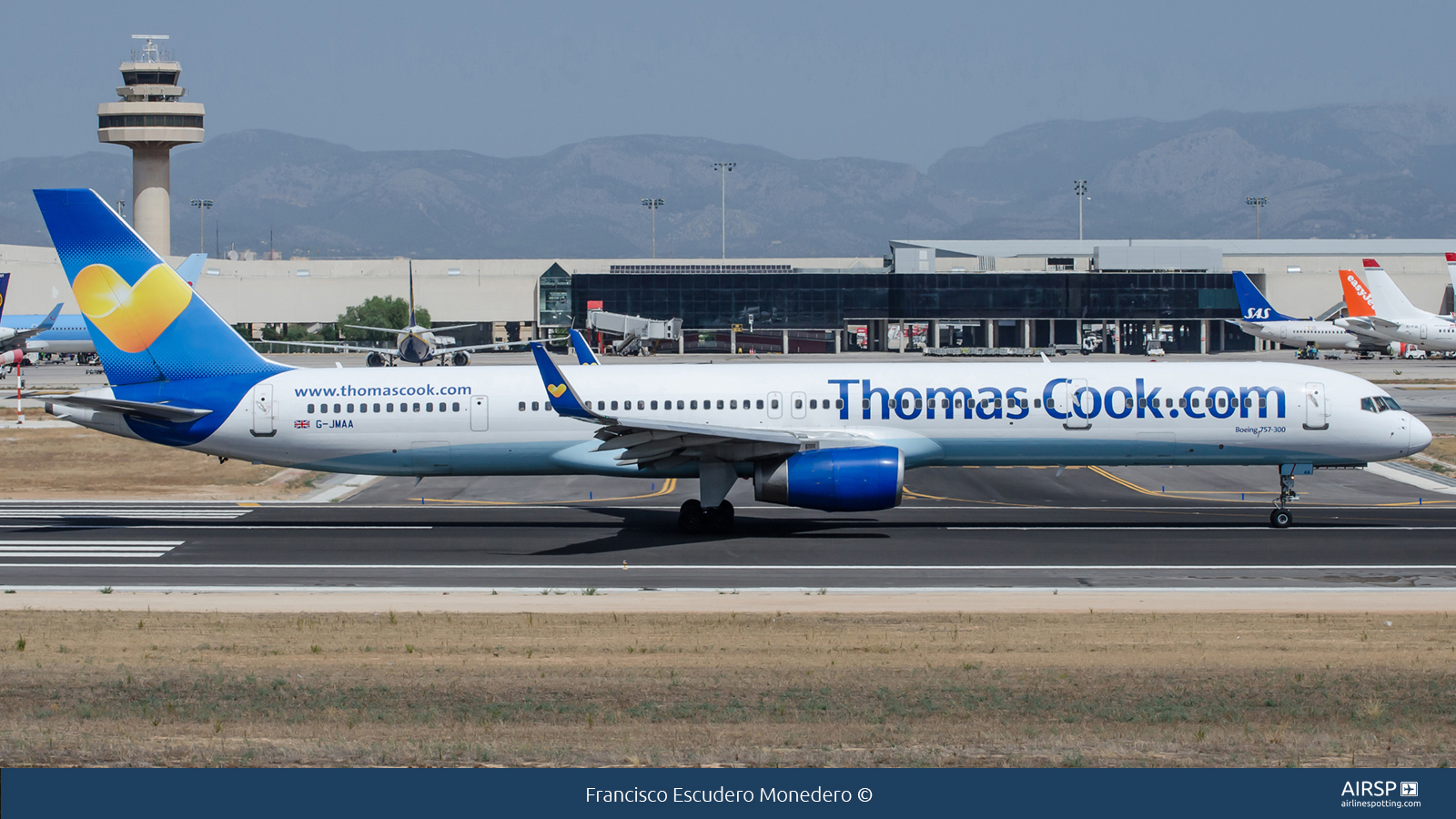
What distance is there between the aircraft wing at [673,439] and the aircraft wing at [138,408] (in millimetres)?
9703

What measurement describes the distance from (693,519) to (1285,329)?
99.0m

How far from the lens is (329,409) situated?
1328 inches

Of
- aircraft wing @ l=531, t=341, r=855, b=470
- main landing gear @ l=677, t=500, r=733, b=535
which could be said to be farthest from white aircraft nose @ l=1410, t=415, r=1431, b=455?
main landing gear @ l=677, t=500, r=733, b=535

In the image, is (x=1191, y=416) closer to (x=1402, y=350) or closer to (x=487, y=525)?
(x=487, y=525)

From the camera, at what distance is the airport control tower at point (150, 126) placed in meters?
161

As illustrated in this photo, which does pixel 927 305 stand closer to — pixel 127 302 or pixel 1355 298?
pixel 1355 298

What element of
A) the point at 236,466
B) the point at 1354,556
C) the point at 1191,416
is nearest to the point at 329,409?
the point at 236,466

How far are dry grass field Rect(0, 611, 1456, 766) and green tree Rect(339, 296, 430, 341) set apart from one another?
145634 millimetres

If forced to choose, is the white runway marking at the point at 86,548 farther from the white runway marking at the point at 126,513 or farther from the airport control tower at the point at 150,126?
the airport control tower at the point at 150,126

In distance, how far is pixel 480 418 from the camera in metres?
33.7

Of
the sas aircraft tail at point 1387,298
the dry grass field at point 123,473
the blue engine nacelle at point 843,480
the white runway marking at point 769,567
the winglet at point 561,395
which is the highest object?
the sas aircraft tail at point 1387,298

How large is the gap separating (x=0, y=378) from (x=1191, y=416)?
104 metres

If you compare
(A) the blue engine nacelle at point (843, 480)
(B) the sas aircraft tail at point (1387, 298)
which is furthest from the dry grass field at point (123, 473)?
(B) the sas aircraft tail at point (1387, 298)

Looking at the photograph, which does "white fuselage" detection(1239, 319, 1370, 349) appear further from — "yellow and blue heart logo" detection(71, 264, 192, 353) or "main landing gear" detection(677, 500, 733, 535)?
"yellow and blue heart logo" detection(71, 264, 192, 353)
